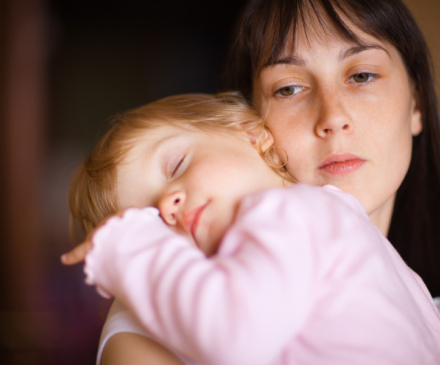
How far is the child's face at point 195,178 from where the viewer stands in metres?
0.81

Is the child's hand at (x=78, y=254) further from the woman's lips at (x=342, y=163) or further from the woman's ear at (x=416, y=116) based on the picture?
the woman's ear at (x=416, y=116)

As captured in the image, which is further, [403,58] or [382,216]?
[382,216]

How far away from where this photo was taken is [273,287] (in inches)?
21.3

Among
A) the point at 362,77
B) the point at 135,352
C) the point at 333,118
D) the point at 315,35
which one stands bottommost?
the point at 135,352

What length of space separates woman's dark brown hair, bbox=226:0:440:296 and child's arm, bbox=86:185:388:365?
70 cm

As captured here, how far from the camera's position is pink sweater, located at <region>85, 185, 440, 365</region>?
0.54 metres

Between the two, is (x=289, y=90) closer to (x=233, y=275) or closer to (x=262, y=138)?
(x=262, y=138)

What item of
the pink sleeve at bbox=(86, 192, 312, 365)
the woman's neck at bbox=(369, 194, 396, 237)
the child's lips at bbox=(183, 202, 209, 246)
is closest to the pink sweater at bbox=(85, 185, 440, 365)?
the pink sleeve at bbox=(86, 192, 312, 365)

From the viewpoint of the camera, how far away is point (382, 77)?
3.62 ft

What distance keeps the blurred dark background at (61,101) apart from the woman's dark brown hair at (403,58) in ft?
2.92

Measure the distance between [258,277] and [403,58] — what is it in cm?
105

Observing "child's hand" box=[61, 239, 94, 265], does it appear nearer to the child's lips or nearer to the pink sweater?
the pink sweater

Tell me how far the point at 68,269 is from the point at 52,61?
139 cm

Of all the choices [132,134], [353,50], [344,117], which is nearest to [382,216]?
[344,117]
